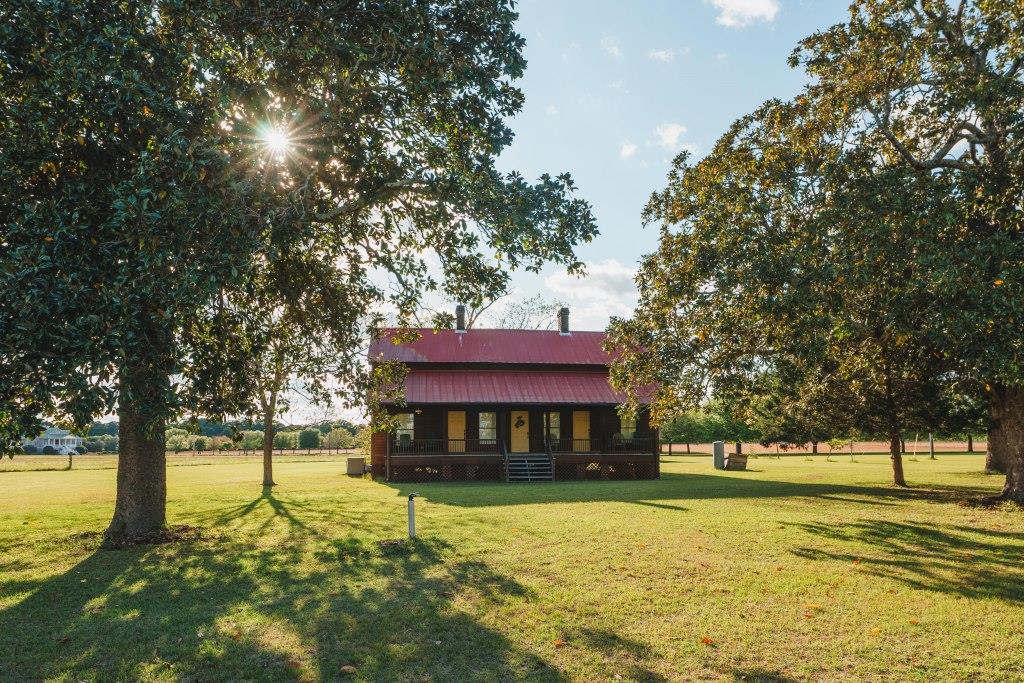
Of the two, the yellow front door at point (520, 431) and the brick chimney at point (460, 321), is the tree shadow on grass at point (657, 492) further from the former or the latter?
the brick chimney at point (460, 321)

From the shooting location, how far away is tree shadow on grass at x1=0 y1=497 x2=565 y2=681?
511cm

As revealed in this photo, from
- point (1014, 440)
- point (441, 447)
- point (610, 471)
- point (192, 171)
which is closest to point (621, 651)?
point (192, 171)

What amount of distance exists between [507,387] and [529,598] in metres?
20.0

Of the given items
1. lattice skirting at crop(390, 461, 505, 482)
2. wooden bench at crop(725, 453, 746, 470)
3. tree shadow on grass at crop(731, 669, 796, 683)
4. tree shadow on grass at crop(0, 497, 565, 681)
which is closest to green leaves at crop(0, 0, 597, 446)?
tree shadow on grass at crop(0, 497, 565, 681)

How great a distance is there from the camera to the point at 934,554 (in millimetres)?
9695

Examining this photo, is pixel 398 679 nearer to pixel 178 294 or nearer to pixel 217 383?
pixel 178 294

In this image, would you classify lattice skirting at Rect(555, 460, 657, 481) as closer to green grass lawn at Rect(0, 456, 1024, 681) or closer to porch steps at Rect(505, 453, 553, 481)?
porch steps at Rect(505, 453, 553, 481)

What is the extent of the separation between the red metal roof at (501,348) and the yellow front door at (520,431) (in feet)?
8.15

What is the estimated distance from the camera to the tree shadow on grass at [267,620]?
16.8 ft

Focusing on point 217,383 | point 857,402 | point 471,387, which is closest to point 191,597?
point 217,383

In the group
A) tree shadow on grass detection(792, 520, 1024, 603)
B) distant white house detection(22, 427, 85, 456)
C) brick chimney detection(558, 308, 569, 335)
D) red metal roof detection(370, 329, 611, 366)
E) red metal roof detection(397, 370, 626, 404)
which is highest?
brick chimney detection(558, 308, 569, 335)

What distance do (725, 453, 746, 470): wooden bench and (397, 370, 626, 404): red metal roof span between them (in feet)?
36.0

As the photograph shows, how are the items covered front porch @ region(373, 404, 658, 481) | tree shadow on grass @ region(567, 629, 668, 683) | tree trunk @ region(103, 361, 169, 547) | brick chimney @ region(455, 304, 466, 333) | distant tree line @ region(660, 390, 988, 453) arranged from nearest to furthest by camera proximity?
1. tree shadow on grass @ region(567, 629, 668, 683)
2. tree trunk @ region(103, 361, 169, 547)
3. distant tree line @ region(660, 390, 988, 453)
4. covered front porch @ region(373, 404, 658, 481)
5. brick chimney @ region(455, 304, 466, 333)

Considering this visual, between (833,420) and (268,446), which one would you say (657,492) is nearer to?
(833,420)
